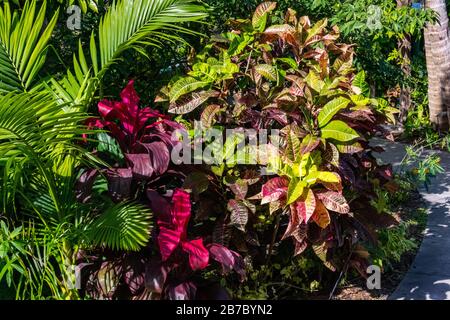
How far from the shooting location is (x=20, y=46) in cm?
354

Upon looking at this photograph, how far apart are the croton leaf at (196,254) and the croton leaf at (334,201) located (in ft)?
2.31

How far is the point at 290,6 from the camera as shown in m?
5.20

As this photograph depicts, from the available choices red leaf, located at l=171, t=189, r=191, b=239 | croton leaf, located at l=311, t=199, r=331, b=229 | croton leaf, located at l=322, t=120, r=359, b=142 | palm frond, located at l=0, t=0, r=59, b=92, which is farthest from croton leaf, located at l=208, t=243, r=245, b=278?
palm frond, located at l=0, t=0, r=59, b=92

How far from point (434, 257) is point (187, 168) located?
1.96m

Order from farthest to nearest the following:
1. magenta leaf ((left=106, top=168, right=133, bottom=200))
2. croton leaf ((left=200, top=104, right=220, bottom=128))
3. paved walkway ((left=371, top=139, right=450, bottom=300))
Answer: paved walkway ((left=371, top=139, right=450, bottom=300)) < croton leaf ((left=200, top=104, right=220, bottom=128)) < magenta leaf ((left=106, top=168, right=133, bottom=200))

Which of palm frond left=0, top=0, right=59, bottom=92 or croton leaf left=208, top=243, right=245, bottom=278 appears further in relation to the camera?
palm frond left=0, top=0, right=59, bottom=92

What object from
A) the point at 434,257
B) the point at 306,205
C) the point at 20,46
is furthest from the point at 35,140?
the point at 434,257

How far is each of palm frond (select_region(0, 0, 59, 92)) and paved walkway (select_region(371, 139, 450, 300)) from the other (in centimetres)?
244

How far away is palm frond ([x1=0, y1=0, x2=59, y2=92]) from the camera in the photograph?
3502 mm

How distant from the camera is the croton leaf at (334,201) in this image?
3334 mm

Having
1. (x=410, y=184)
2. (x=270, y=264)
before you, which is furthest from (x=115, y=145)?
(x=410, y=184)

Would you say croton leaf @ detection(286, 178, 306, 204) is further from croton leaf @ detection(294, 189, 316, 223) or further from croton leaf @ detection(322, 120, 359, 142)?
croton leaf @ detection(322, 120, 359, 142)

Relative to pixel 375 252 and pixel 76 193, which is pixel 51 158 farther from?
pixel 375 252

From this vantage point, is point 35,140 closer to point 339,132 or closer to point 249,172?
point 249,172
